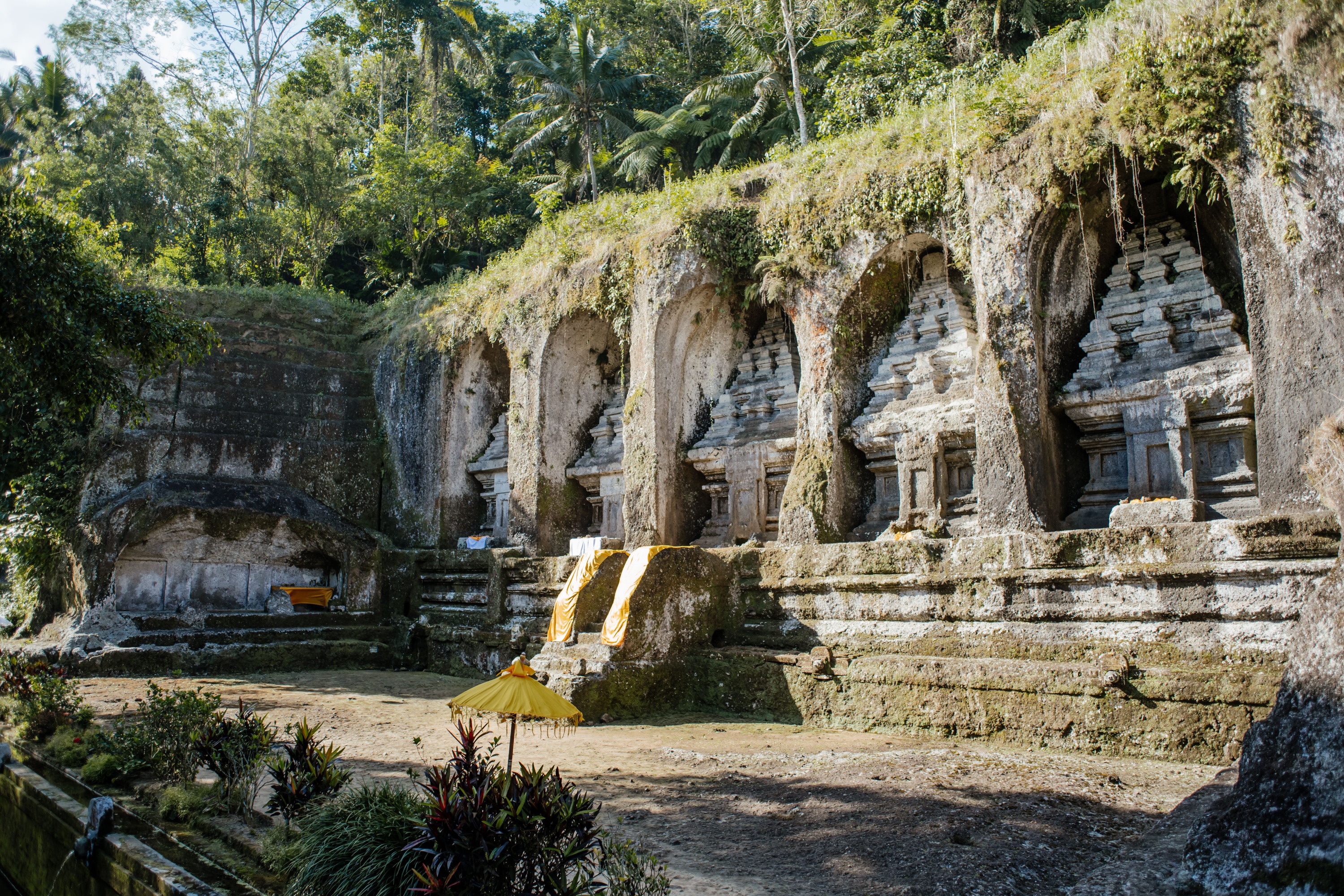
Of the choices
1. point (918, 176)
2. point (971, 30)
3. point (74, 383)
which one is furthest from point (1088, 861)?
point (971, 30)

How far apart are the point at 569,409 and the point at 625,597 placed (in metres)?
6.40

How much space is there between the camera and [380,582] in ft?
51.3

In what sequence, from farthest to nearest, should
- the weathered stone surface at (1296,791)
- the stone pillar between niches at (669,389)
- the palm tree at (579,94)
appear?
1. the palm tree at (579,94)
2. the stone pillar between niches at (669,389)
3. the weathered stone surface at (1296,791)

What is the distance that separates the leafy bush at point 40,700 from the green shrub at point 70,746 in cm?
32

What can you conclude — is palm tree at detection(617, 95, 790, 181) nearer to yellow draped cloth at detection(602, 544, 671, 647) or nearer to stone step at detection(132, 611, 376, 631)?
stone step at detection(132, 611, 376, 631)

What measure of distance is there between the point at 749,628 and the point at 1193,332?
18.0 ft

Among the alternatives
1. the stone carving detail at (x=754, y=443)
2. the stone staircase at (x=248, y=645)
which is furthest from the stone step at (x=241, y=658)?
the stone carving detail at (x=754, y=443)

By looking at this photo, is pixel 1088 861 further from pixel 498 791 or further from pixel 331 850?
pixel 331 850

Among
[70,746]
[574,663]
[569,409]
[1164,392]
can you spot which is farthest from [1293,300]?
[569,409]

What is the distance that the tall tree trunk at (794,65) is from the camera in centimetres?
2200

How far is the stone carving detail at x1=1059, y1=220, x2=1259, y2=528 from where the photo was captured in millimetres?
8758

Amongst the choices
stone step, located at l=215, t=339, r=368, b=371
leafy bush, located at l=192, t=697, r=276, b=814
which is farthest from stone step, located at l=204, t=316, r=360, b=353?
leafy bush, located at l=192, t=697, r=276, b=814

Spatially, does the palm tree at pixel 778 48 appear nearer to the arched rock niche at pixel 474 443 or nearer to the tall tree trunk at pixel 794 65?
the tall tree trunk at pixel 794 65

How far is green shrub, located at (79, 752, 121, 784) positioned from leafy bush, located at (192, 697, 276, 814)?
62cm
